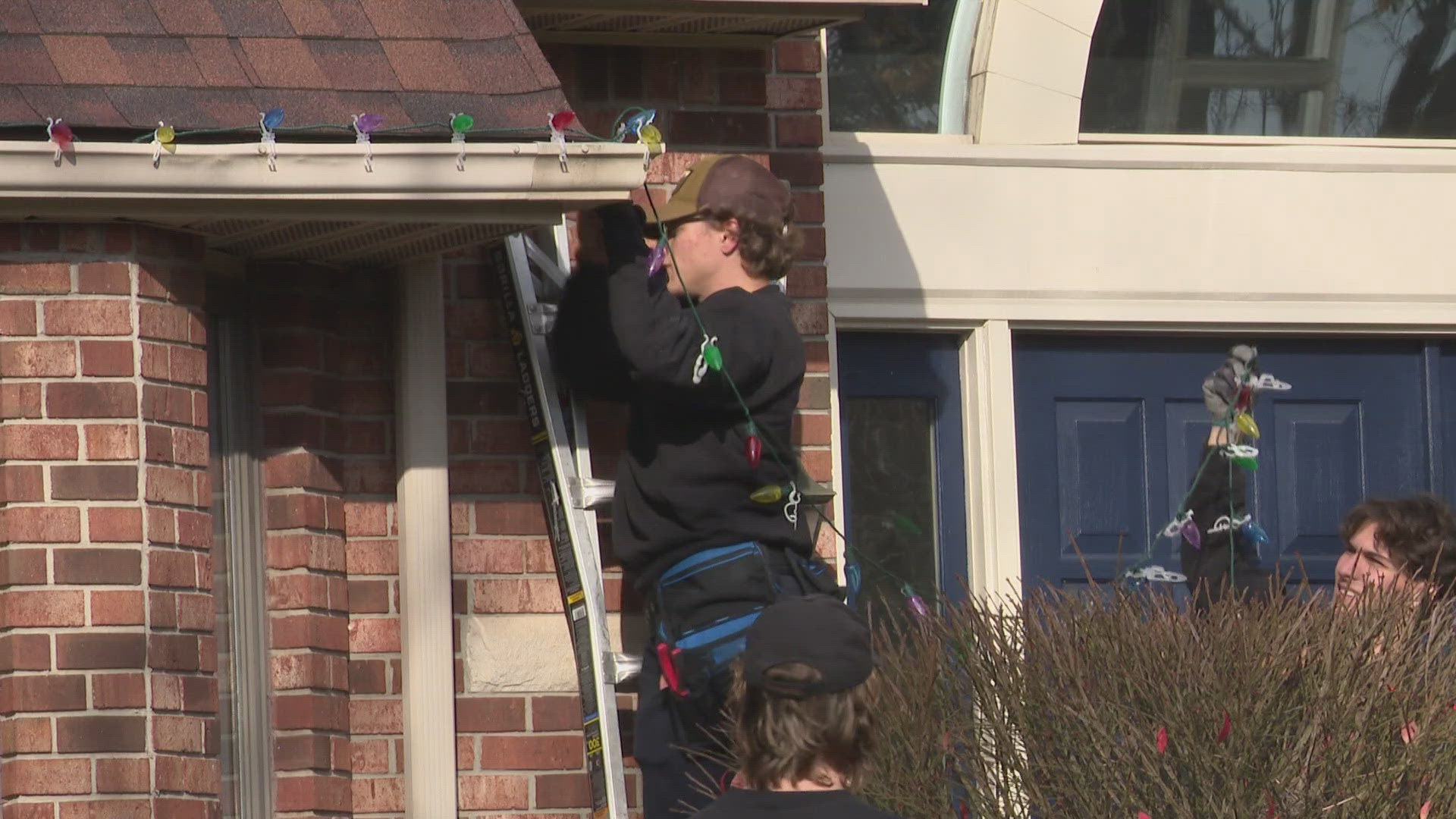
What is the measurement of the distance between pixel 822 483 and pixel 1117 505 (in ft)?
4.75

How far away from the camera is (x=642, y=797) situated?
5.65 meters

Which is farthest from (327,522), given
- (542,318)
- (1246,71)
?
(1246,71)

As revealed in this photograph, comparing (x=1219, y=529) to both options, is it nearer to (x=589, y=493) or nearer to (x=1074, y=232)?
(x=1074, y=232)

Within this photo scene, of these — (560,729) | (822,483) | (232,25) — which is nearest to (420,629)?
(560,729)

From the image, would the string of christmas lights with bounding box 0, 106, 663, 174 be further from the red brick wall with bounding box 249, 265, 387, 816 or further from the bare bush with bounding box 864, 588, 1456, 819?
the bare bush with bounding box 864, 588, 1456, 819

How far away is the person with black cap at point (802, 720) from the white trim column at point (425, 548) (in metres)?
2.10

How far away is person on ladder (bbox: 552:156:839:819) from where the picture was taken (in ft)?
17.2

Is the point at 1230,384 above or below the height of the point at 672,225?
below

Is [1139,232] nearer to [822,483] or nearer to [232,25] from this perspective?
[822,483]

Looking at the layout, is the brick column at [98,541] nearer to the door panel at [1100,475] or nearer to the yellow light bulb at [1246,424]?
the yellow light bulb at [1246,424]

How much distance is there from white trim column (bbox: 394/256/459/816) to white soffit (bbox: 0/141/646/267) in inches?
19.1

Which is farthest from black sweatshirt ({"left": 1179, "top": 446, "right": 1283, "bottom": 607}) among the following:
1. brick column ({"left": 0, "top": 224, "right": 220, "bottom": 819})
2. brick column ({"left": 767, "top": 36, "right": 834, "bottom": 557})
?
brick column ({"left": 0, "top": 224, "right": 220, "bottom": 819})

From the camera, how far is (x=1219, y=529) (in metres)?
6.24

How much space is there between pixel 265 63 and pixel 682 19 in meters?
1.21
